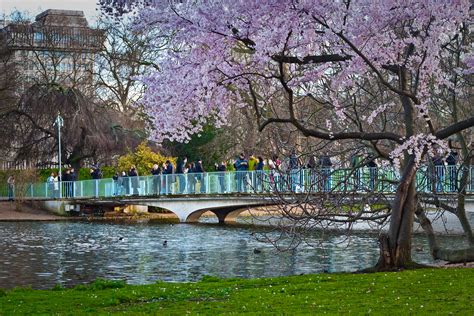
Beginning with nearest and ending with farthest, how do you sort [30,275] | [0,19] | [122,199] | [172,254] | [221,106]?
[221,106]
[30,275]
[172,254]
[122,199]
[0,19]

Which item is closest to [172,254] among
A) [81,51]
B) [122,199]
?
[122,199]

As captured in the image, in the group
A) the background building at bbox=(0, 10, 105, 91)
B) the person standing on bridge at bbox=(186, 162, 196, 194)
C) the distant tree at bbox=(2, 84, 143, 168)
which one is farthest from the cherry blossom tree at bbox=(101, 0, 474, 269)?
the background building at bbox=(0, 10, 105, 91)

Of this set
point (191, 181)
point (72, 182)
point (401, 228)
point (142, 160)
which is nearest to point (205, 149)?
point (142, 160)

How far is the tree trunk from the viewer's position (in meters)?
17.8

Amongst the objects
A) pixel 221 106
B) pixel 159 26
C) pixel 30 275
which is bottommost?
pixel 30 275

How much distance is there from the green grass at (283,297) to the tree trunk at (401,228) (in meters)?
1.41

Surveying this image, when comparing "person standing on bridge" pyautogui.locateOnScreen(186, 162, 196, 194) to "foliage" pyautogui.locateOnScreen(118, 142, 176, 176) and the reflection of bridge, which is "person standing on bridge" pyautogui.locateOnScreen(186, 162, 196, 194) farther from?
"foliage" pyautogui.locateOnScreen(118, 142, 176, 176)

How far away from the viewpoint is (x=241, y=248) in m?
30.5

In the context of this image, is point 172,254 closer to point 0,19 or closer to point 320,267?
point 320,267

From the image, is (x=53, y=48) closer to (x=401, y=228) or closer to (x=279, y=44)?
(x=401, y=228)

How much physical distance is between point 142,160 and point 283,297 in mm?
41574

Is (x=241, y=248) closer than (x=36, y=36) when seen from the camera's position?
Yes

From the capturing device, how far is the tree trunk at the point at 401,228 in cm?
1775

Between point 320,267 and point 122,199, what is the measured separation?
28.2 metres
